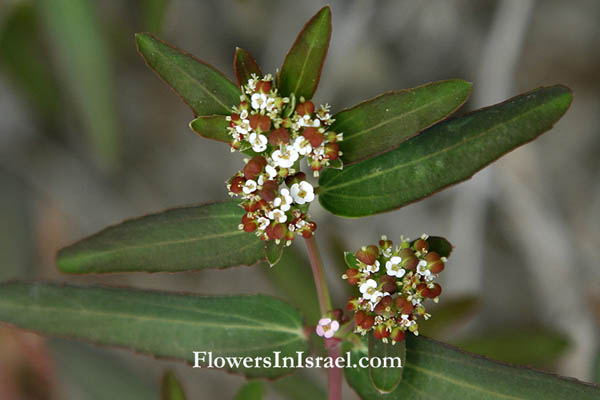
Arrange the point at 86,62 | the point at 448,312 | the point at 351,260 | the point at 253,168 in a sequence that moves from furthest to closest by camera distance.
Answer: the point at 86,62 < the point at 448,312 < the point at 351,260 < the point at 253,168

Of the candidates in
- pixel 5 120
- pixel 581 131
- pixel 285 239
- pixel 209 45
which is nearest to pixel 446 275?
pixel 581 131

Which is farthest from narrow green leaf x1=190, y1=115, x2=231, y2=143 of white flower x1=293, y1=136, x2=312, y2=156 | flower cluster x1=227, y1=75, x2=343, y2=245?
white flower x1=293, y1=136, x2=312, y2=156

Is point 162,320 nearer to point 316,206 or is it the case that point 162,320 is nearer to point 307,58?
point 307,58

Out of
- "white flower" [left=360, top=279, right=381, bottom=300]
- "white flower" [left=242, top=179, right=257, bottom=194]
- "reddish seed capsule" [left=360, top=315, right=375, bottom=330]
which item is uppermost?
"white flower" [left=242, top=179, right=257, bottom=194]

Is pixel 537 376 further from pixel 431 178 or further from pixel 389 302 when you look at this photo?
pixel 431 178

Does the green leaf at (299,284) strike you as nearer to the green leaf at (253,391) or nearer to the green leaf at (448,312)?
the green leaf at (448,312)

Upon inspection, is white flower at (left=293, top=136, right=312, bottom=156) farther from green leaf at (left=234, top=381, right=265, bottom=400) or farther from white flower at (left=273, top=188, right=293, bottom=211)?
green leaf at (left=234, top=381, right=265, bottom=400)

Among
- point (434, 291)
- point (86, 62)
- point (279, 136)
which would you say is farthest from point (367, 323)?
point (86, 62)
